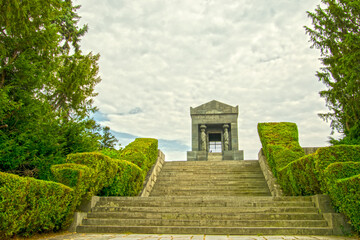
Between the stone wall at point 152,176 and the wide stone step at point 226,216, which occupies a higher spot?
the stone wall at point 152,176

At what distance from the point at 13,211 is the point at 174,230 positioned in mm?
3206

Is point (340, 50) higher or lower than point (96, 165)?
higher

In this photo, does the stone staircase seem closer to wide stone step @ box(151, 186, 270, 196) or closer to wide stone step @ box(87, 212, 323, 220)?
wide stone step @ box(87, 212, 323, 220)

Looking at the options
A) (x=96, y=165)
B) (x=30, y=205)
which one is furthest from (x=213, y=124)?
(x=30, y=205)

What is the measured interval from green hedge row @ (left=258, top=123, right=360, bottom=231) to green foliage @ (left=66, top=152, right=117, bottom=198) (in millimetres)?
5435

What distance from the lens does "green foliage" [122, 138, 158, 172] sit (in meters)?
10.9

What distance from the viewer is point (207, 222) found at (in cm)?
605

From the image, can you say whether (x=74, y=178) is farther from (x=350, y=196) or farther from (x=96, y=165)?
(x=350, y=196)

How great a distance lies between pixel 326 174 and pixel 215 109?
16949 millimetres

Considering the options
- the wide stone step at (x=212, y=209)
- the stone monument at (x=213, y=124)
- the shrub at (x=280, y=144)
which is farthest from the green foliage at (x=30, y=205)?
the stone monument at (x=213, y=124)

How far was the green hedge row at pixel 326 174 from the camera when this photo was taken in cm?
500

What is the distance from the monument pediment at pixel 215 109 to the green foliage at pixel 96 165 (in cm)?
1583

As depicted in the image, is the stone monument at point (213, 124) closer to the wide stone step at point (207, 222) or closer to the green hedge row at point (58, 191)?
the green hedge row at point (58, 191)

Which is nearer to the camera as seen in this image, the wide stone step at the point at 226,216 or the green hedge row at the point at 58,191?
the green hedge row at the point at 58,191
